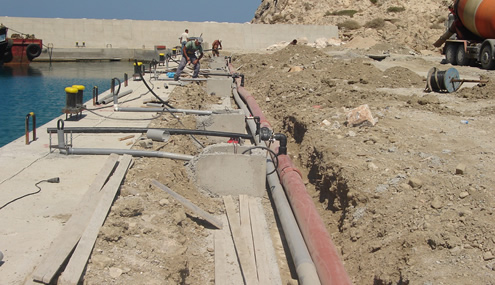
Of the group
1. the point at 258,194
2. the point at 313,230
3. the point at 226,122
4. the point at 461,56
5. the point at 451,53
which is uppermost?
the point at 451,53

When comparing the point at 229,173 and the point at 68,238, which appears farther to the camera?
the point at 229,173

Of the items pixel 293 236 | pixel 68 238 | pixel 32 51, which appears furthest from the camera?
pixel 32 51

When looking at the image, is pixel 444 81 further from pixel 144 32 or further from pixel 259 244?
pixel 144 32

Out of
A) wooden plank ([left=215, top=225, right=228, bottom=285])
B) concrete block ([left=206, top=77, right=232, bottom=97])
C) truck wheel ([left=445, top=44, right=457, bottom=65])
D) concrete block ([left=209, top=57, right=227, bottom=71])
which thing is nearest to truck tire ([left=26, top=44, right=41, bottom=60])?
concrete block ([left=209, top=57, right=227, bottom=71])

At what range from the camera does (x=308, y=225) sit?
18.3 feet

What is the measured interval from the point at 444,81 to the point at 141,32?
32227 millimetres

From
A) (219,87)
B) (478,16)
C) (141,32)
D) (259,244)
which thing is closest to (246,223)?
(259,244)

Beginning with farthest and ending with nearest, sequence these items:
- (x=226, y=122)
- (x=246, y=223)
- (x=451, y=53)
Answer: (x=451, y=53)
(x=226, y=122)
(x=246, y=223)

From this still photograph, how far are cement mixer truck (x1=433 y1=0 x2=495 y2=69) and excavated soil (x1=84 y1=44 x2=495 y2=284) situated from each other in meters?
7.69

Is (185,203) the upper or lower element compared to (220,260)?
upper

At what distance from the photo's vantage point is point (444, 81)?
1247 centimetres

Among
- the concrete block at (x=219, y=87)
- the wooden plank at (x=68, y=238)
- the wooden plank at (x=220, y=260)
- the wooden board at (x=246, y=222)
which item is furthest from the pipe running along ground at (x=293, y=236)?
the concrete block at (x=219, y=87)

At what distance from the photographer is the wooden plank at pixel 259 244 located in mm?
4900

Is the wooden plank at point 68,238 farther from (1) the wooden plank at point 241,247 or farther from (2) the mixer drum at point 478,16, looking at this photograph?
(2) the mixer drum at point 478,16
